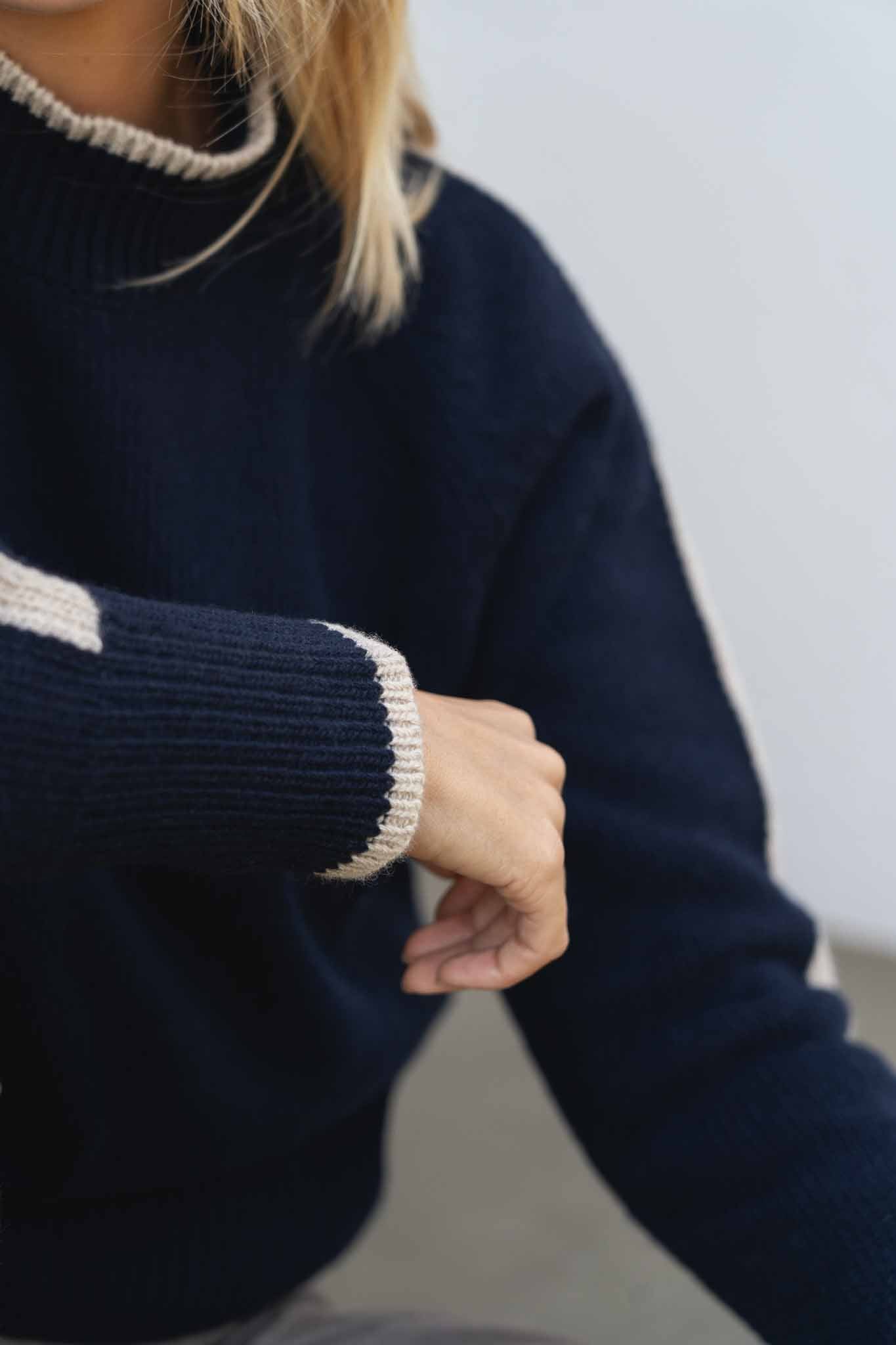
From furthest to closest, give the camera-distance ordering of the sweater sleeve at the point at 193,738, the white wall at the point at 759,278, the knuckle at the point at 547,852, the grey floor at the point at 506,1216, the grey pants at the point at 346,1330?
the grey floor at the point at 506,1216 < the white wall at the point at 759,278 < the grey pants at the point at 346,1330 < the knuckle at the point at 547,852 < the sweater sleeve at the point at 193,738

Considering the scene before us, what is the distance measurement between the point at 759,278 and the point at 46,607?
0.65 metres

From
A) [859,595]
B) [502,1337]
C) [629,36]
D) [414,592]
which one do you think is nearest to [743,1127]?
[502,1337]

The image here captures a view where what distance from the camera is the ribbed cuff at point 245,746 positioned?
1.62 feet

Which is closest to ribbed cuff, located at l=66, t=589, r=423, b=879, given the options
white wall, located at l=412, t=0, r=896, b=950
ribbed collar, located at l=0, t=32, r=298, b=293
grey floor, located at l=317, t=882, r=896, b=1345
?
ribbed collar, located at l=0, t=32, r=298, b=293

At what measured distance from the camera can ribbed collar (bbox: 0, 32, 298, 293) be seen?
24.5 inches

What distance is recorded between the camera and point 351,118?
0.72 metres

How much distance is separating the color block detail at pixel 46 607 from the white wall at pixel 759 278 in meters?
0.52

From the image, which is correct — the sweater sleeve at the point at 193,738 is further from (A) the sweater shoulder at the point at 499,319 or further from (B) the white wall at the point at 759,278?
(B) the white wall at the point at 759,278

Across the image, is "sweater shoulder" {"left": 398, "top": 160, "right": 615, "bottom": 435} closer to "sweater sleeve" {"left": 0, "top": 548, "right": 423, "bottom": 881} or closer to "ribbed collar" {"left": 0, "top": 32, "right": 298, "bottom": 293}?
"ribbed collar" {"left": 0, "top": 32, "right": 298, "bottom": 293}

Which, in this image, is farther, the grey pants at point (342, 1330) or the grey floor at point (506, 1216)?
the grey floor at point (506, 1216)

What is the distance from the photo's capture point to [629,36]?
951 millimetres

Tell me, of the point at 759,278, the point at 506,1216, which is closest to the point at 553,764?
the point at 759,278

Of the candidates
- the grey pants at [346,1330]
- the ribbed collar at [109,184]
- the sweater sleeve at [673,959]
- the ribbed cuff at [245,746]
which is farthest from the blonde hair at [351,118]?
the grey pants at [346,1330]

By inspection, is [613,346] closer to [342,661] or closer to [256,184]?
[256,184]
